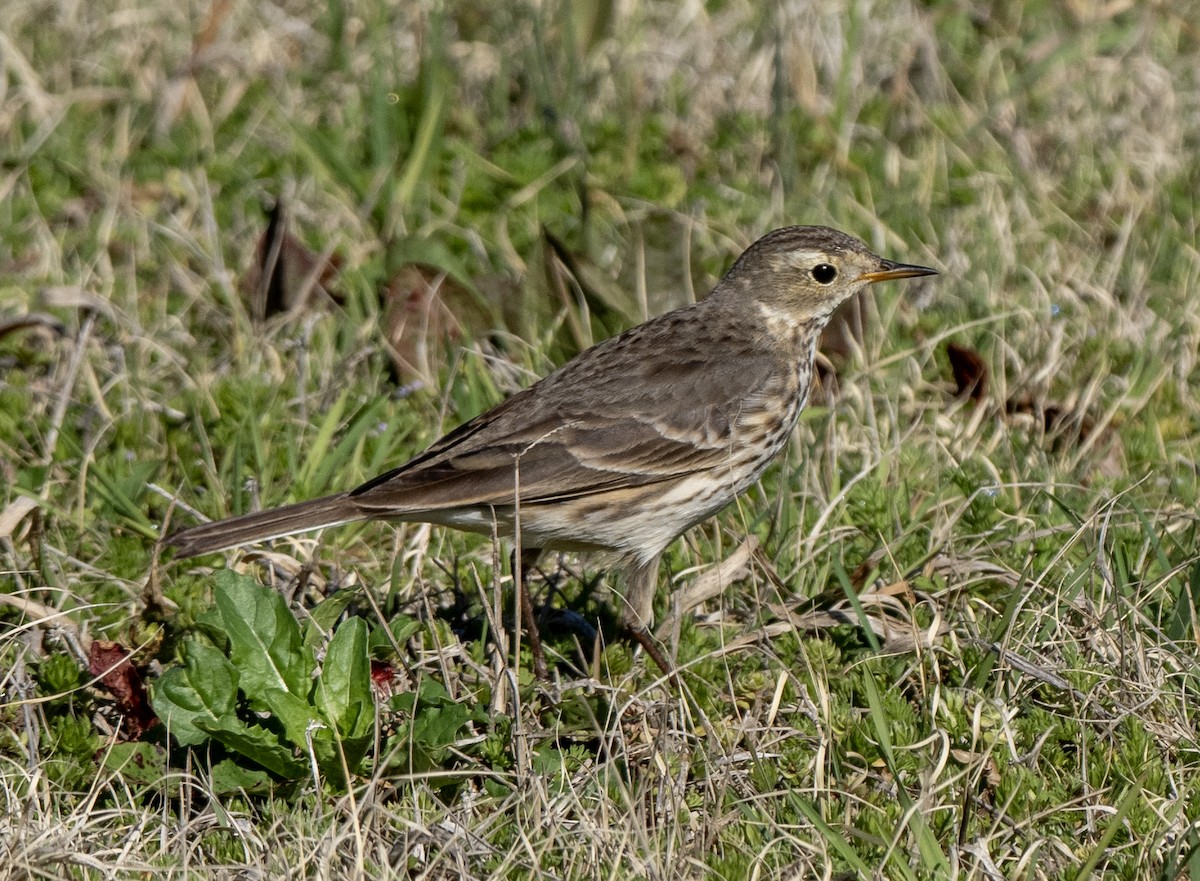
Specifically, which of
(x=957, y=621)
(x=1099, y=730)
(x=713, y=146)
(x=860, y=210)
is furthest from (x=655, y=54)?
(x=1099, y=730)

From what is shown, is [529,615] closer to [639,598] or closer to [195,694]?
[639,598]

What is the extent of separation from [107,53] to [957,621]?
5782 mm

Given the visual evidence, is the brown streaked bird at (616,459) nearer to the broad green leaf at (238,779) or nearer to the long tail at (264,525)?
the long tail at (264,525)

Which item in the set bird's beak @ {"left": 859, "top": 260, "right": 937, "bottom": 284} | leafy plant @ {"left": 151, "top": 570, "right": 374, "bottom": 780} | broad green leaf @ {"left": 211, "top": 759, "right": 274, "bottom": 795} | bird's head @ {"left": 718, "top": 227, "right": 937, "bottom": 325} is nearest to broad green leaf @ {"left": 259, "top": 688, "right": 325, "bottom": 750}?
leafy plant @ {"left": 151, "top": 570, "right": 374, "bottom": 780}

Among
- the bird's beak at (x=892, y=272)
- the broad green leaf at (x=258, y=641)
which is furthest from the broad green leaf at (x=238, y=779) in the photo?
the bird's beak at (x=892, y=272)

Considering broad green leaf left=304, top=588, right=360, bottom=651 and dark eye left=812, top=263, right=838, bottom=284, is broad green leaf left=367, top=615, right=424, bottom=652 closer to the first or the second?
broad green leaf left=304, top=588, right=360, bottom=651

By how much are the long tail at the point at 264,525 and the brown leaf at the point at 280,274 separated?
2225 mm

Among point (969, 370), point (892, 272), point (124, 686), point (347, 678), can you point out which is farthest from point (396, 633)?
point (969, 370)

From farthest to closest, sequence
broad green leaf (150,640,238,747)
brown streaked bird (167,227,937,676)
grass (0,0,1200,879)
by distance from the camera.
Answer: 1. brown streaked bird (167,227,937,676)
2. broad green leaf (150,640,238,747)
3. grass (0,0,1200,879)

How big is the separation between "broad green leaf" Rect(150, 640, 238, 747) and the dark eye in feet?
7.68

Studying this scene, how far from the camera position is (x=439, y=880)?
3.79 meters

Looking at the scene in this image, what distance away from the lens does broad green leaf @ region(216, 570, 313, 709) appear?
13.7 feet

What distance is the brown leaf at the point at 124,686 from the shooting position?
4.44 metres

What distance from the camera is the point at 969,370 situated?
6176mm
